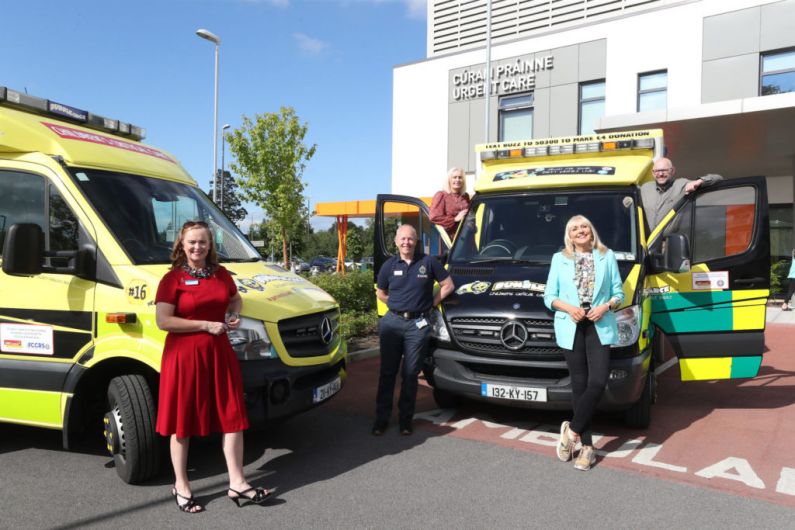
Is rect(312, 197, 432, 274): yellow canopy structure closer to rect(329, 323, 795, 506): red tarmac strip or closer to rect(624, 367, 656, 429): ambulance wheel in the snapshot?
rect(329, 323, 795, 506): red tarmac strip

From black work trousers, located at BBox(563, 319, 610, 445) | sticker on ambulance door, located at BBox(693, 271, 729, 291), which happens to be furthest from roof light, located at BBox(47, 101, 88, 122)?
sticker on ambulance door, located at BBox(693, 271, 729, 291)

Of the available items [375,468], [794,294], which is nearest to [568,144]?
[375,468]

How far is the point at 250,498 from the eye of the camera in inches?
152

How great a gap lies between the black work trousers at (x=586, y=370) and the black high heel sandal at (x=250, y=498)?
2267mm

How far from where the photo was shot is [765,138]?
15148 millimetres

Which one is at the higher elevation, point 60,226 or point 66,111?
point 66,111

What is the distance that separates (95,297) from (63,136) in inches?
56.6

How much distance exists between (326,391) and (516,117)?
767 inches

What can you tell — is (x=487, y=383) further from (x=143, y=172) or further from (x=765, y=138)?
(x=765, y=138)

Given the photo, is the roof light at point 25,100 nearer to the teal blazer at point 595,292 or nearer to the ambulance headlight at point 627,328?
the teal blazer at point 595,292

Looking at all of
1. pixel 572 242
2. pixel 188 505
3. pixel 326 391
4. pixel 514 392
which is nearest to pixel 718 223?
pixel 572 242

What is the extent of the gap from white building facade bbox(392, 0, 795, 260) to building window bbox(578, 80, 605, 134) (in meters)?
0.03

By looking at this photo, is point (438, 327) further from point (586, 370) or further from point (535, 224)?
point (535, 224)

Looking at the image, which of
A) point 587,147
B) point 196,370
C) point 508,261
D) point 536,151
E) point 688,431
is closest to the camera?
point 196,370
